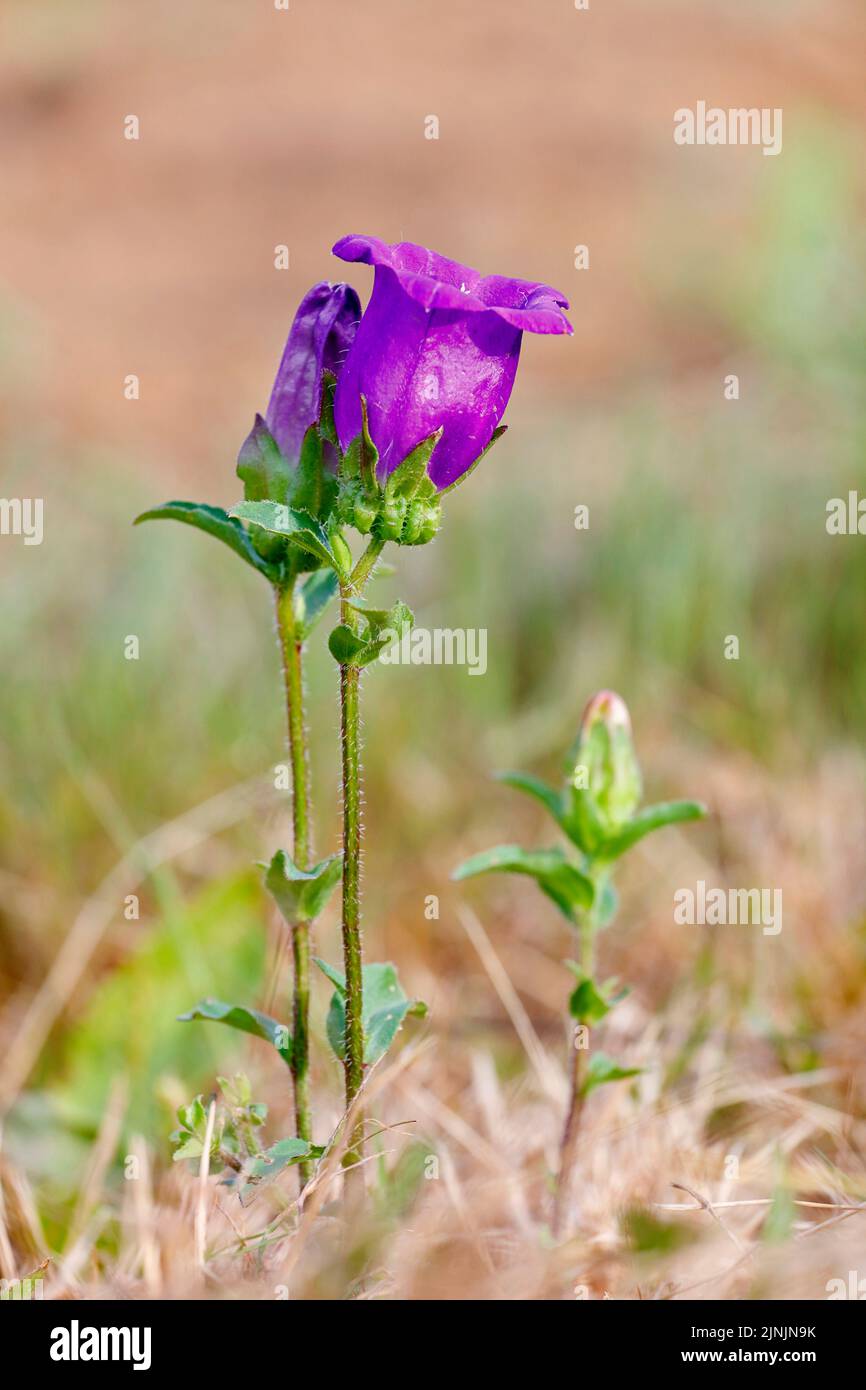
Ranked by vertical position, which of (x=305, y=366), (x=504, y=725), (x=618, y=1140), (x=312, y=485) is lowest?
(x=618, y=1140)

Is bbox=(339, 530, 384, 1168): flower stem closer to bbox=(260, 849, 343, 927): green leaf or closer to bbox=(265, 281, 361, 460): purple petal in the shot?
bbox=(260, 849, 343, 927): green leaf

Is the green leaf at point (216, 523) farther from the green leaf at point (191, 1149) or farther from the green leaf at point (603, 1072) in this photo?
the green leaf at point (603, 1072)

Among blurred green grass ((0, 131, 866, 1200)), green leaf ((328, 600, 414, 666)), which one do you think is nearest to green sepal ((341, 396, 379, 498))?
green leaf ((328, 600, 414, 666))

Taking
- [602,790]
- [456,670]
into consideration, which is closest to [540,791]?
[602,790]

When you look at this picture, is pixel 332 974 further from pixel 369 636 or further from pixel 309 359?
pixel 309 359

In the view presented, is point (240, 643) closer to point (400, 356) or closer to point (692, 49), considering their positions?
point (400, 356)
